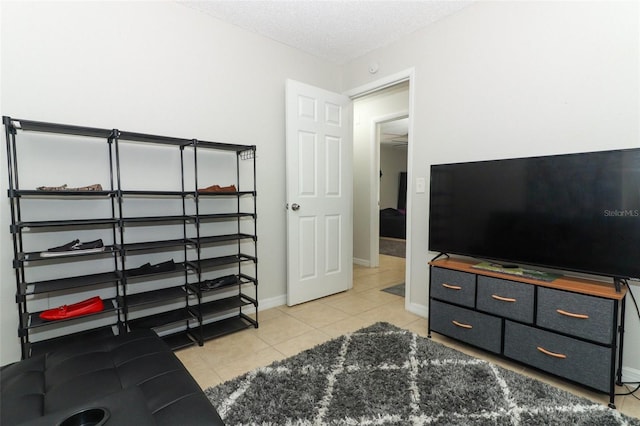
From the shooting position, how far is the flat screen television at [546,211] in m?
1.70

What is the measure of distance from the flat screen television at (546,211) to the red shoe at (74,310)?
8.01ft

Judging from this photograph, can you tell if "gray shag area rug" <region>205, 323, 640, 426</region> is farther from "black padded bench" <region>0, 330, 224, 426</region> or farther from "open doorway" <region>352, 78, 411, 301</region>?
"open doorway" <region>352, 78, 411, 301</region>

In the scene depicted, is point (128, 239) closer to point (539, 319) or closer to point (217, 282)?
point (217, 282)

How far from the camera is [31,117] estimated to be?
197 cm

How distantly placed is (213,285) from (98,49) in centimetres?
186

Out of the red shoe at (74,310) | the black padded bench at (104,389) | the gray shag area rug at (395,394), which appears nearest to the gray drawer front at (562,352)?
the gray shag area rug at (395,394)

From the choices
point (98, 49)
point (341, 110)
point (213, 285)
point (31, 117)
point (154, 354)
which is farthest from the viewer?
point (341, 110)

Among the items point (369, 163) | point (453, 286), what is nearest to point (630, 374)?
point (453, 286)

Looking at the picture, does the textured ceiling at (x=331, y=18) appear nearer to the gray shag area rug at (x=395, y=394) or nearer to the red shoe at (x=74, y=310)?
the red shoe at (x=74, y=310)

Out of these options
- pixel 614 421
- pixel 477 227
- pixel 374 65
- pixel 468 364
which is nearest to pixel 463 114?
pixel 477 227

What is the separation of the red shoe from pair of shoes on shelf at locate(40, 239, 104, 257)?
35 centimetres

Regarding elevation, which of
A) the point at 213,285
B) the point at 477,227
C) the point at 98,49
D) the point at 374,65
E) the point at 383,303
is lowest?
the point at 383,303

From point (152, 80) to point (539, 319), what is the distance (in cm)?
310

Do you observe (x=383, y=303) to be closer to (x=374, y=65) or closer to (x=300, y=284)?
(x=300, y=284)
